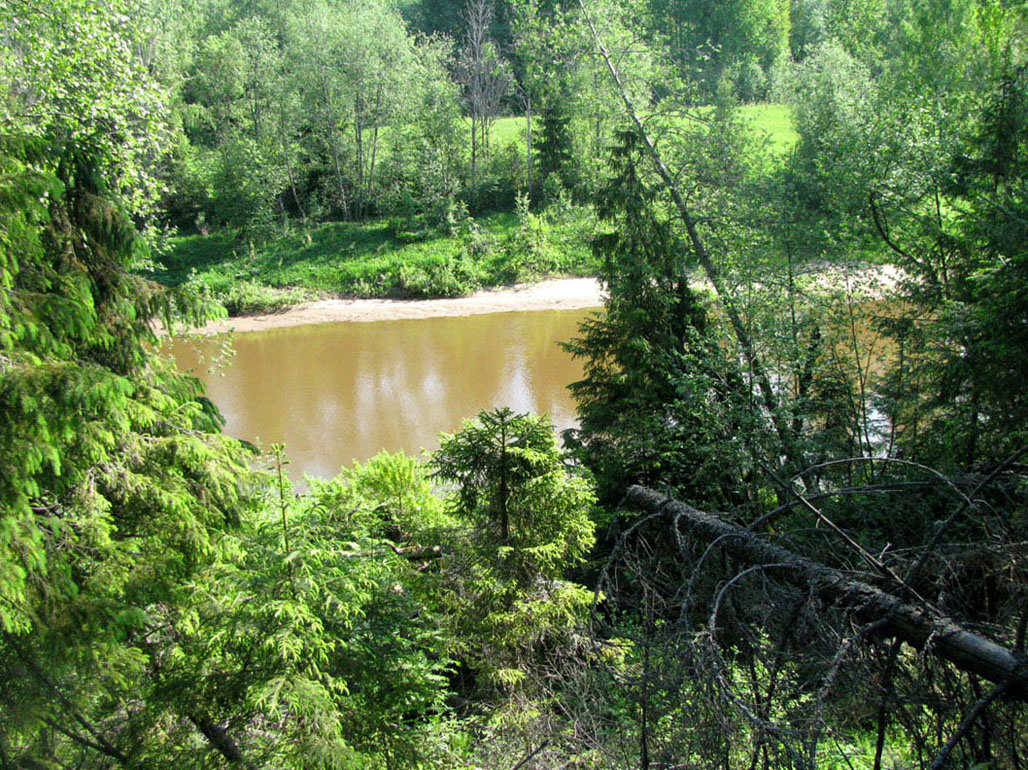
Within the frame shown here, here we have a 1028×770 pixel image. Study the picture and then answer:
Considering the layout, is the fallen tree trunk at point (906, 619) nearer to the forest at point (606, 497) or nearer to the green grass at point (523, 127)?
the forest at point (606, 497)

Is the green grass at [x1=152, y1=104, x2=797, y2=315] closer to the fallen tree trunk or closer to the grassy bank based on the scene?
the grassy bank

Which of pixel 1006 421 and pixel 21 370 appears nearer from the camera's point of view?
pixel 21 370

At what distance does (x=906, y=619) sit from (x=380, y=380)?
19.0 meters

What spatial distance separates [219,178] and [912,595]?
32.4m

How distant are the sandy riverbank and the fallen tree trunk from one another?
2412cm

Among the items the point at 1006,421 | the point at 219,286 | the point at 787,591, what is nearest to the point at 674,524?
the point at 787,591

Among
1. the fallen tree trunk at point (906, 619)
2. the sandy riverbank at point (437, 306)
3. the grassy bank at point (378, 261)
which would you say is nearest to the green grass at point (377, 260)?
the grassy bank at point (378, 261)

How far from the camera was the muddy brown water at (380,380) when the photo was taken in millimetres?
16516

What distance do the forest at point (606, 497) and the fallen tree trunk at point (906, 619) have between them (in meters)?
0.01

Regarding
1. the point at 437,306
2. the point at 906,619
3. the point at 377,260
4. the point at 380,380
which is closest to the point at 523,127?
the point at 377,260

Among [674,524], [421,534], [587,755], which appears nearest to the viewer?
[674,524]

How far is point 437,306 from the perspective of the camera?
2769cm

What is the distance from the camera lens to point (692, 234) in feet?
34.1

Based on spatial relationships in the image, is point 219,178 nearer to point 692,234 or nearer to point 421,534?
point 692,234
